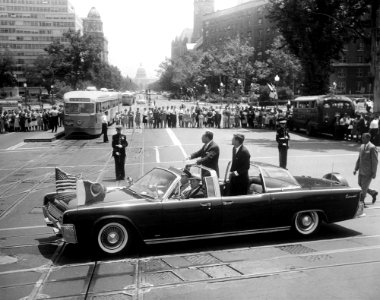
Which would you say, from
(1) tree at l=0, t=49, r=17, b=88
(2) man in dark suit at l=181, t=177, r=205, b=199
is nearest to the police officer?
(2) man in dark suit at l=181, t=177, r=205, b=199

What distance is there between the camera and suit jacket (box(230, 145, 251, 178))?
8.62m

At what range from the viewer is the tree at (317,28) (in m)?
31.6

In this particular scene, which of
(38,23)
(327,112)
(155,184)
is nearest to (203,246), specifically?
(155,184)

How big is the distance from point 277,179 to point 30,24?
459 ft

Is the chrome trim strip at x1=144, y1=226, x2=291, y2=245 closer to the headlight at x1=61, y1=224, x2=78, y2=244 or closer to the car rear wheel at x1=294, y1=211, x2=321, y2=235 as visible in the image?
the car rear wheel at x1=294, y1=211, x2=321, y2=235

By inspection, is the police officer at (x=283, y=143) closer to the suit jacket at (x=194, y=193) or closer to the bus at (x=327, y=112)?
the suit jacket at (x=194, y=193)

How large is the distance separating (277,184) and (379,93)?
74.4 feet

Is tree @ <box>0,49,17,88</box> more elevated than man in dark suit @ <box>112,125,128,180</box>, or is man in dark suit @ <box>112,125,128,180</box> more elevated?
tree @ <box>0,49,17,88</box>

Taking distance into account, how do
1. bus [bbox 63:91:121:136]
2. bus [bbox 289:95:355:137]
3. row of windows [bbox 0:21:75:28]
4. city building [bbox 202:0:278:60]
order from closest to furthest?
bus [bbox 63:91:121:136]
bus [bbox 289:95:355:137]
city building [bbox 202:0:278:60]
row of windows [bbox 0:21:75:28]

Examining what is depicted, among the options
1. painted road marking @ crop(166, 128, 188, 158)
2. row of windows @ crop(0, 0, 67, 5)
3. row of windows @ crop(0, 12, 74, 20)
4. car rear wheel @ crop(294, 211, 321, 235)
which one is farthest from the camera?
row of windows @ crop(0, 12, 74, 20)

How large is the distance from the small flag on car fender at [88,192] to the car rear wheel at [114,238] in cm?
54

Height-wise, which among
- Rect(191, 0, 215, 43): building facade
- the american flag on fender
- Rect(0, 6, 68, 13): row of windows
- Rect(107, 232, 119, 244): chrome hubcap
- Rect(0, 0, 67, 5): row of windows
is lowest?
Rect(107, 232, 119, 244): chrome hubcap

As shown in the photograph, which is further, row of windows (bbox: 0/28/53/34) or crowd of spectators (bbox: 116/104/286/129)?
row of windows (bbox: 0/28/53/34)

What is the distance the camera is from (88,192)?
759cm
